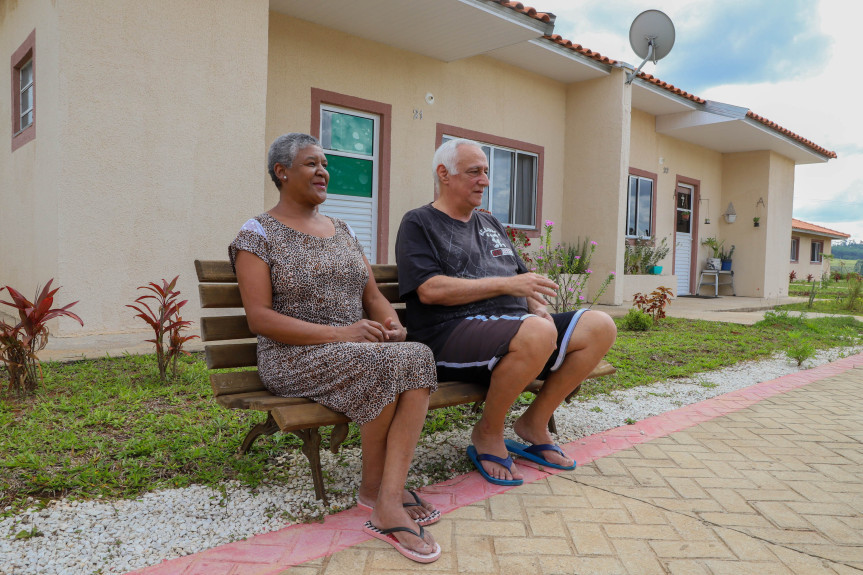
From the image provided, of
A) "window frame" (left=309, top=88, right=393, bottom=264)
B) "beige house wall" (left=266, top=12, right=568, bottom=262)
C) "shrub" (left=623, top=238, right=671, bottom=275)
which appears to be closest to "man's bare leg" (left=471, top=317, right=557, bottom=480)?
"beige house wall" (left=266, top=12, right=568, bottom=262)

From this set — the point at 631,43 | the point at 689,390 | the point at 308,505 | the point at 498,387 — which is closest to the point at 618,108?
the point at 631,43

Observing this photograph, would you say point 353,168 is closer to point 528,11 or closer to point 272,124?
point 272,124

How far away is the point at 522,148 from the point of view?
31.9 feet

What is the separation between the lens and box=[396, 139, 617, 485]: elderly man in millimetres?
2500

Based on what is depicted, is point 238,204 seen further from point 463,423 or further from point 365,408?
point 365,408

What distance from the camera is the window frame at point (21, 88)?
5559mm

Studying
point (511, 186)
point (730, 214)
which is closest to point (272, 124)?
point (511, 186)

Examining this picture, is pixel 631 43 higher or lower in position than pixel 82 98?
higher

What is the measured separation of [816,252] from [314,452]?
1377 inches

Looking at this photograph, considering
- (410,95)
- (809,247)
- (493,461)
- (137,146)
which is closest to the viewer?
(493,461)

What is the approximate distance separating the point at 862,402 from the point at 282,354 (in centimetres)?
421

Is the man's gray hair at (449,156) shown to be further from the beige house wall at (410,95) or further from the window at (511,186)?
the window at (511,186)

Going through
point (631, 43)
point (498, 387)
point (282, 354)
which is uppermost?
point (631, 43)

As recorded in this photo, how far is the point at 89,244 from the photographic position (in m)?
5.00
